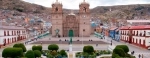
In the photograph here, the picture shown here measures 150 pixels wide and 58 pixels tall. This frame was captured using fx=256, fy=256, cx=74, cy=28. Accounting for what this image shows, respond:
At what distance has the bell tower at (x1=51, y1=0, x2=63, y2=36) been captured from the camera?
70375 mm

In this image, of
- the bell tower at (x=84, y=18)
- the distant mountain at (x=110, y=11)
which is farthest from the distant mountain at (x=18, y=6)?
the bell tower at (x=84, y=18)

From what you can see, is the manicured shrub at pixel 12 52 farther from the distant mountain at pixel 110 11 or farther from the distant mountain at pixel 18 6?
the distant mountain at pixel 18 6

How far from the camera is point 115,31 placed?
67.7 m

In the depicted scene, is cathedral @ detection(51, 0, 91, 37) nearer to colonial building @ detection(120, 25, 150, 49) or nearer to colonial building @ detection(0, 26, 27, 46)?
colonial building @ detection(0, 26, 27, 46)

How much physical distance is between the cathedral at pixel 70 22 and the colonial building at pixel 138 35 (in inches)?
597

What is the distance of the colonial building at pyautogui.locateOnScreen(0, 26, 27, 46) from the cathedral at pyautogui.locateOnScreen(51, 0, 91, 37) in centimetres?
986

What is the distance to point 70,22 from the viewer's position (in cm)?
7269

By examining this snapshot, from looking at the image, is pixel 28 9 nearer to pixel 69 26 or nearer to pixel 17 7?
pixel 17 7

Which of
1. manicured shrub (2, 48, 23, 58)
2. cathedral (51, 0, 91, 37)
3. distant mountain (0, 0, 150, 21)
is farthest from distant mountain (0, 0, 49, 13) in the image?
manicured shrub (2, 48, 23, 58)

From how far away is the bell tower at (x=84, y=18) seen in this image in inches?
2766

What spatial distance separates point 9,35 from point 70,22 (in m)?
23.7

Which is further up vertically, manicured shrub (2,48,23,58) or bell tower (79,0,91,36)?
bell tower (79,0,91,36)

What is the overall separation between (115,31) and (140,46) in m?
22.2

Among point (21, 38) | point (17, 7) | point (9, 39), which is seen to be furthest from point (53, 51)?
point (17, 7)
